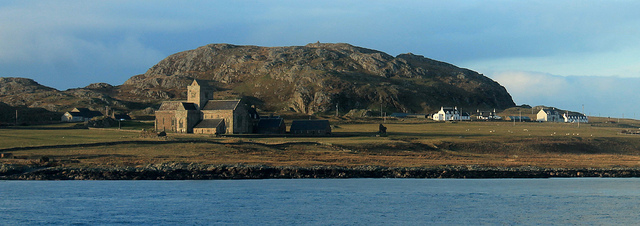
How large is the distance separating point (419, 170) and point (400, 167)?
2.28 m

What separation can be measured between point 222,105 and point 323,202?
68.7 m

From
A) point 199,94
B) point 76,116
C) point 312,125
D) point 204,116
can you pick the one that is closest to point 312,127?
point 312,125

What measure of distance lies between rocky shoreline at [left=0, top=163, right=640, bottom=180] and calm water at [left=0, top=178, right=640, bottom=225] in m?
2.63

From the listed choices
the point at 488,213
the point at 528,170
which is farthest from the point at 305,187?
the point at 528,170

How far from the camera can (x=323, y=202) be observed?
144 feet

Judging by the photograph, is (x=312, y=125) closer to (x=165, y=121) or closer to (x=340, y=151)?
(x=165, y=121)

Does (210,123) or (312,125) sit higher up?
(210,123)

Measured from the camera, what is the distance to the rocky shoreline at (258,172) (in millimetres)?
56969

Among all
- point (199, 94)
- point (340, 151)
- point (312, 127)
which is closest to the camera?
point (340, 151)

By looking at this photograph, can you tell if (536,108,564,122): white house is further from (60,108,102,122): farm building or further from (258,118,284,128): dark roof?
(60,108,102,122): farm building

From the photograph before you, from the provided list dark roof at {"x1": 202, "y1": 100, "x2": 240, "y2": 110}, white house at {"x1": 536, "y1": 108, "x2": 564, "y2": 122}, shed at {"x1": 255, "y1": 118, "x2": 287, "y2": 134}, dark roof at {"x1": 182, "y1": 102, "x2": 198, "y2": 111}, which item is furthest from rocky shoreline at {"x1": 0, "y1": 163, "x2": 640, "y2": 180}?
white house at {"x1": 536, "y1": 108, "x2": 564, "y2": 122}

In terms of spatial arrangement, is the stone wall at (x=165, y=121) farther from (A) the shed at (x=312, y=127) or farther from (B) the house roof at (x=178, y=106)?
(A) the shed at (x=312, y=127)

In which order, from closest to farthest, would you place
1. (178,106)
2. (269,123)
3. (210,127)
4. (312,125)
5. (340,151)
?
1. (340,151)
2. (210,127)
3. (312,125)
4. (178,106)
5. (269,123)

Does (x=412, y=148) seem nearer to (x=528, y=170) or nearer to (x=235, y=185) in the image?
(x=528, y=170)
